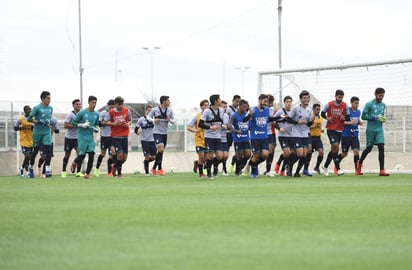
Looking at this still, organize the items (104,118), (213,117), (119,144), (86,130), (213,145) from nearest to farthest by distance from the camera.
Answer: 1. (213,117)
2. (213,145)
3. (86,130)
4. (119,144)
5. (104,118)

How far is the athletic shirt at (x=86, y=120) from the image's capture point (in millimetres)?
25844

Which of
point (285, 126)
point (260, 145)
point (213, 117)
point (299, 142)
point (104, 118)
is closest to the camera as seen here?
point (213, 117)

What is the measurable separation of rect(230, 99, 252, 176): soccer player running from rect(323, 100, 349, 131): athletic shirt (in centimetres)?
256

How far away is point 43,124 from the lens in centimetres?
2620

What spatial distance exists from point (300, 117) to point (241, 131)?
1649 millimetres

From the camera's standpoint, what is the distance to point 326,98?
31.2 metres

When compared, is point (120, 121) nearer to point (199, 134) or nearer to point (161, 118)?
point (161, 118)

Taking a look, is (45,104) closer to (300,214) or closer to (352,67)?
(352,67)

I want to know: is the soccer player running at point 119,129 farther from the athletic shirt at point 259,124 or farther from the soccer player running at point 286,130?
the soccer player running at point 286,130

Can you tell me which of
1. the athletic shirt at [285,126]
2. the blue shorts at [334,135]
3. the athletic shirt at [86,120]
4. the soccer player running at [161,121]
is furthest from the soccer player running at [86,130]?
the blue shorts at [334,135]

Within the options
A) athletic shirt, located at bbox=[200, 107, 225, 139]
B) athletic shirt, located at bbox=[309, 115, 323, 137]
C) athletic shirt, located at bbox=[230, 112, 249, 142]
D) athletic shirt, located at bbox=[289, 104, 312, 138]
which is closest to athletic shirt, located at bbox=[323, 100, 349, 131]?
athletic shirt, located at bbox=[309, 115, 323, 137]

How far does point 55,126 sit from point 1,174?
7.58m

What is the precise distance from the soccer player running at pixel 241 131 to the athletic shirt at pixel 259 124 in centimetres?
23

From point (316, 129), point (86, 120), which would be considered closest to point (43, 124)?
point (86, 120)
